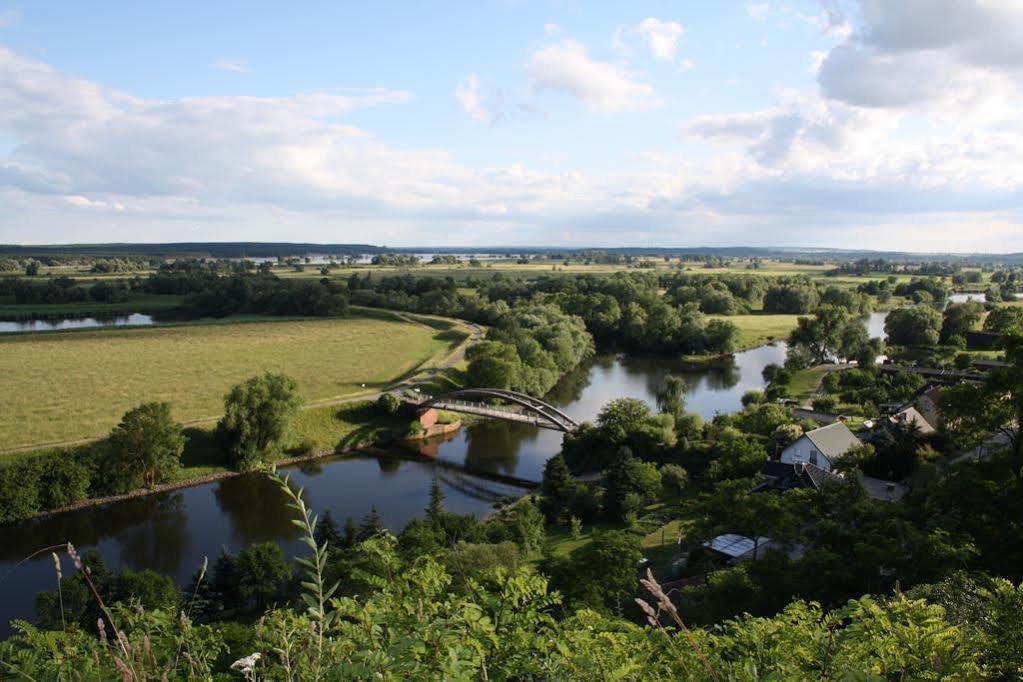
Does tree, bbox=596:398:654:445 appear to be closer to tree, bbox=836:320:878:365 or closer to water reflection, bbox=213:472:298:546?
water reflection, bbox=213:472:298:546

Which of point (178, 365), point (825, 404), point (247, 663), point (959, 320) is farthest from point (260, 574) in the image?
point (959, 320)

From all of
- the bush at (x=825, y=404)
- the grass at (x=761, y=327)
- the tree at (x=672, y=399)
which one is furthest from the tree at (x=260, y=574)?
the grass at (x=761, y=327)

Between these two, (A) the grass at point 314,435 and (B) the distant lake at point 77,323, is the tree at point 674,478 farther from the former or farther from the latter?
(B) the distant lake at point 77,323

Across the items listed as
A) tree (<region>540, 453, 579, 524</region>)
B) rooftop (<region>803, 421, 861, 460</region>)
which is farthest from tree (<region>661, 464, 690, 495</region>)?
rooftop (<region>803, 421, 861, 460</region>)

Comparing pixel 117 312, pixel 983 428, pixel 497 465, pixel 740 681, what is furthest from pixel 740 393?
pixel 117 312

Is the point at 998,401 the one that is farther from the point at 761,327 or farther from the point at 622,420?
the point at 761,327

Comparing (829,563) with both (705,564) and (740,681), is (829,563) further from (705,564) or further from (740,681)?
(740,681)
